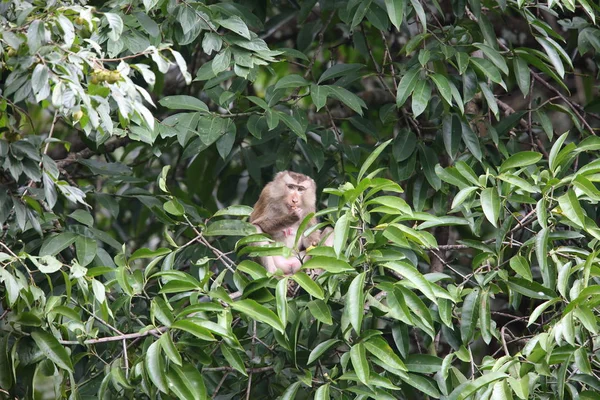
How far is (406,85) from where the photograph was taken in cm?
424

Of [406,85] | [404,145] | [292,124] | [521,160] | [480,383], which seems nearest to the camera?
[480,383]

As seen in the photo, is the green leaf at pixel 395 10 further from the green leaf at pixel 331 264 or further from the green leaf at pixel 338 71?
the green leaf at pixel 331 264

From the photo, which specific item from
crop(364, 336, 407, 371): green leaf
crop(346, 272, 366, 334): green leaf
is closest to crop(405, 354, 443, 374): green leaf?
crop(364, 336, 407, 371): green leaf

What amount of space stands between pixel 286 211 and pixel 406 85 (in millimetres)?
1028

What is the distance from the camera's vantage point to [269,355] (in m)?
3.83

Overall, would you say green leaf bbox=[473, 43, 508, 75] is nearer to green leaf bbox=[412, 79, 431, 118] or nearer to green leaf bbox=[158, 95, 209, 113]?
green leaf bbox=[412, 79, 431, 118]

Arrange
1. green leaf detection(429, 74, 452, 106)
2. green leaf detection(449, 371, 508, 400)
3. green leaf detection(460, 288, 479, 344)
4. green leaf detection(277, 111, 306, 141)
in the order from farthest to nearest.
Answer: green leaf detection(277, 111, 306, 141) → green leaf detection(429, 74, 452, 106) → green leaf detection(460, 288, 479, 344) → green leaf detection(449, 371, 508, 400)

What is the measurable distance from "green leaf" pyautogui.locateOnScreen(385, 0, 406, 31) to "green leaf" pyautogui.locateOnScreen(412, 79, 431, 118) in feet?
1.08

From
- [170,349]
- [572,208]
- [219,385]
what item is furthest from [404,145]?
[170,349]

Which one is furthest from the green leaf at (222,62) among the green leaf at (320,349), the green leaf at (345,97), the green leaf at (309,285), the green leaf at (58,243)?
the green leaf at (320,349)

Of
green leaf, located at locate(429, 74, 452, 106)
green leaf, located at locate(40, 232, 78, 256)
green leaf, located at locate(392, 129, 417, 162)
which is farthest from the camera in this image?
green leaf, located at locate(392, 129, 417, 162)

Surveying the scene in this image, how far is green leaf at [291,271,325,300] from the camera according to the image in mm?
3236

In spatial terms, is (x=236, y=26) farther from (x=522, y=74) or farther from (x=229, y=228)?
(x=522, y=74)

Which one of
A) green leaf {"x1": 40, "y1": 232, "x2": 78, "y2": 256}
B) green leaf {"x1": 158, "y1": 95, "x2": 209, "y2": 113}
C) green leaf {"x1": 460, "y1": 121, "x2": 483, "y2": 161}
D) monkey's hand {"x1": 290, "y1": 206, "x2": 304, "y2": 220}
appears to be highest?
green leaf {"x1": 158, "y1": 95, "x2": 209, "y2": 113}
